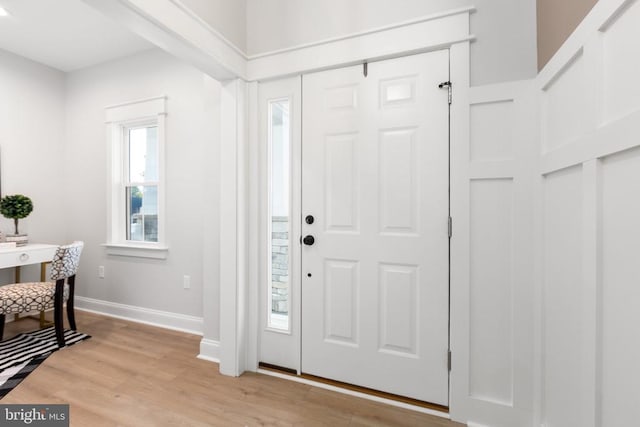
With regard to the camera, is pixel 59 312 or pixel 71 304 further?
pixel 71 304

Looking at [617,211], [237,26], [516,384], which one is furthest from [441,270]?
[237,26]

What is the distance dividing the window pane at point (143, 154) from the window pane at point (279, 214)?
5.56 feet

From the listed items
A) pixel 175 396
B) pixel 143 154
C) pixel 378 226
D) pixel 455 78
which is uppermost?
pixel 455 78

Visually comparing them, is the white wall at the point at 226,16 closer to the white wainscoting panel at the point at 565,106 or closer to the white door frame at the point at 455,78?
the white door frame at the point at 455,78

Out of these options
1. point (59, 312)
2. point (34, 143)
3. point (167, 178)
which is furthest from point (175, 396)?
point (34, 143)

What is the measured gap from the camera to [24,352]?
2.31 meters

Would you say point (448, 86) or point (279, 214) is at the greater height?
point (448, 86)

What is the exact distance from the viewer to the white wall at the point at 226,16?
1700mm

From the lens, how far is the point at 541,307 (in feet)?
4.59

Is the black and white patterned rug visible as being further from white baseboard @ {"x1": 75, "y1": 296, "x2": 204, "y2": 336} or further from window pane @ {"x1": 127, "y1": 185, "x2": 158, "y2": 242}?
window pane @ {"x1": 127, "y1": 185, "x2": 158, "y2": 242}

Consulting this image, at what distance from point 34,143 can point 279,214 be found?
3.12 metres

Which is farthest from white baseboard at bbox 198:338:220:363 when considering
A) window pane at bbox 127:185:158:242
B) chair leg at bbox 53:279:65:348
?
window pane at bbox 127:185:158:242

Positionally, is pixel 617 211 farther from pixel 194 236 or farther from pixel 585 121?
pixel 194 236

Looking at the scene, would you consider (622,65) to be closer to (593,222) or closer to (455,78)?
(593,222)
